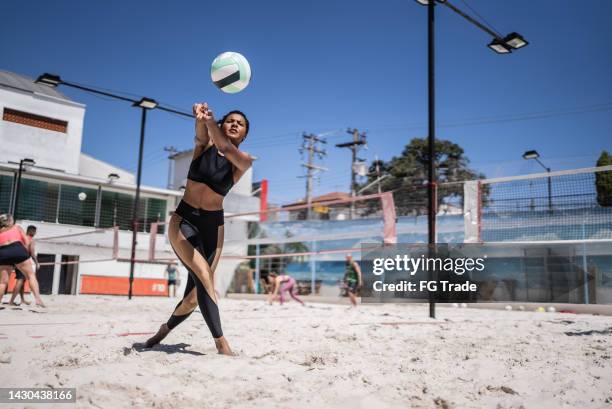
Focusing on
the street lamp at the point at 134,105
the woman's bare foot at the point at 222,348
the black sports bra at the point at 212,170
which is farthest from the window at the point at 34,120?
the woman's bare foot at the point at 222,348

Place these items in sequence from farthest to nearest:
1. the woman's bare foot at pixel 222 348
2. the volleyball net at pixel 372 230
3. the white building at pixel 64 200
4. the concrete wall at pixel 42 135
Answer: the concrete wall at pixel 42 135 < the white building at pixel 64 200 < the volleyball net at pixel 372 230 < the woman's bare foot at pixel 222 348

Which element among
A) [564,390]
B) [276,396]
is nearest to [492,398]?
[564,390]

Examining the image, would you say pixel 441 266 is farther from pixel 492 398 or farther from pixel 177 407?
pixel 177 407

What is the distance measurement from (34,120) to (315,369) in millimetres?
21820

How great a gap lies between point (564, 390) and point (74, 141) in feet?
75.6

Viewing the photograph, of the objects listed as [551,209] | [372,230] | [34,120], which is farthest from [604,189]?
[34,120]

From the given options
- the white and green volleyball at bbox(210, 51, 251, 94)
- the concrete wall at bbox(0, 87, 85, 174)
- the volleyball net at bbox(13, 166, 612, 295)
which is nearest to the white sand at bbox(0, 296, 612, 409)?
the white and green volleyball at bbox(210, 51, 251, 94)

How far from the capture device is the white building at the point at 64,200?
19.8 metres

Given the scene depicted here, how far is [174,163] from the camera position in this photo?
35938 millimetres

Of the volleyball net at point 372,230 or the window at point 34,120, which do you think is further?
the window at point 34,120

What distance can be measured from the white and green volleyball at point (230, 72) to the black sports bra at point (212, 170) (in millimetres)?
449

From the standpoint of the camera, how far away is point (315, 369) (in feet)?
9.92

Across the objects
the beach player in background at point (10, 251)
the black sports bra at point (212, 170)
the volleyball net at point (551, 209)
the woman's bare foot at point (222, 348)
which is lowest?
the woman's bare foot at point (222, 348)

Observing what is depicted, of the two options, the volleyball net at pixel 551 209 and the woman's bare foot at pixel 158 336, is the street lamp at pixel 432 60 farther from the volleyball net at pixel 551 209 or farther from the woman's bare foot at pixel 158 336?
the woman's bare foot at pixel 158 336
